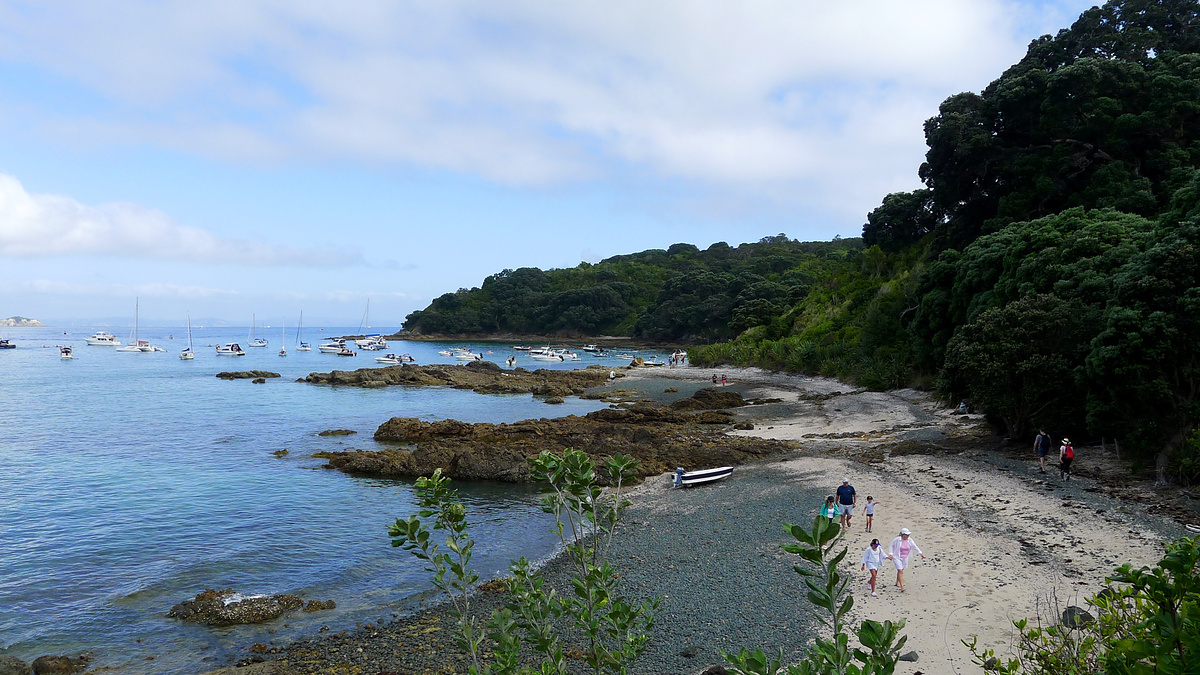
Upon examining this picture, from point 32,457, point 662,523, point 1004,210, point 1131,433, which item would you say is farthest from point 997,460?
point 32,457

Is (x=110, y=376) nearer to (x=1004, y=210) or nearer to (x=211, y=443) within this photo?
(x=211, y=443)

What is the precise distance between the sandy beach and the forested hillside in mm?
2474

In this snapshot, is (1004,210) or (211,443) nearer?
(211,443)

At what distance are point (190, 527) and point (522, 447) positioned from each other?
40.1 feet

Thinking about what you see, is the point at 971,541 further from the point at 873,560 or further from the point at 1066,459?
the point at 1066,459

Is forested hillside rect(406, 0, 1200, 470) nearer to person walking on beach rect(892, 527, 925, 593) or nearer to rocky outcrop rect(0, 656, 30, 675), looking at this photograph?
person walking on beach rect(892, 527, 925, 593)

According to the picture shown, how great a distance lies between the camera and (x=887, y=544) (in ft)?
50.0

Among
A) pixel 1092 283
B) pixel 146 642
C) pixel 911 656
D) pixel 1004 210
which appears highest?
pixel 1004 210

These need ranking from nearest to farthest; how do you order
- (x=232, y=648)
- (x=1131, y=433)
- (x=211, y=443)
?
(x=232, y=648) → (x=1131, y=433) → (x=211, y=443)

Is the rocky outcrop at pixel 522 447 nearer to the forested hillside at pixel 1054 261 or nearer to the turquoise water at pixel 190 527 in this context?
the turquoise water at pixel 190 527

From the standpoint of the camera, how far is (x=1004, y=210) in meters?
37.8

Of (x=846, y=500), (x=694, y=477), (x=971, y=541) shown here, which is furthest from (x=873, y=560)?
(x=694, y=477)

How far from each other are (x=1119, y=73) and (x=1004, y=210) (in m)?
8.64

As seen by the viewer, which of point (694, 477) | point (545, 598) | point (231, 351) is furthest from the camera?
point (231, 351)
